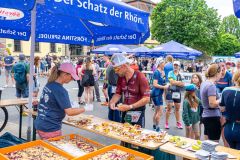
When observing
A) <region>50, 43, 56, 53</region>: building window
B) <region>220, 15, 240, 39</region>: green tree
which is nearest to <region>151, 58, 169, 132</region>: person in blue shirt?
<region>50, 43, 56, 53</region>: building window

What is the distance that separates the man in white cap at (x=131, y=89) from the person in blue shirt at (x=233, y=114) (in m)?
1.13

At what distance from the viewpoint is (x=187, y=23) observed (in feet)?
121

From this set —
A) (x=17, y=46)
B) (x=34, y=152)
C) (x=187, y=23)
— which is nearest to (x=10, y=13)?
(x=34, y=152)

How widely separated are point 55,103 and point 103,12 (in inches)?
51.8

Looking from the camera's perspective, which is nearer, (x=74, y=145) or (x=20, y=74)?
(x=74, y=145)

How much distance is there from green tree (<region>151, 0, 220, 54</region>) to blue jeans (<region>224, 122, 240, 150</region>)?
34.4 metres

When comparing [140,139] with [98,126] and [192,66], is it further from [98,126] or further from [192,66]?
[192,66]

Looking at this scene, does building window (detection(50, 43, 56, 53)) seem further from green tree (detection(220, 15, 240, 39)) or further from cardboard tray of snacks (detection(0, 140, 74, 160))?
green tree (detection(220, 15, 240, 39))

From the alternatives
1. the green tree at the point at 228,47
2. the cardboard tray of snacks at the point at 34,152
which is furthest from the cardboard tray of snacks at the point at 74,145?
the green tree at the point at 228,47

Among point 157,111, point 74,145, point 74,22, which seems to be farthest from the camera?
point 157,111

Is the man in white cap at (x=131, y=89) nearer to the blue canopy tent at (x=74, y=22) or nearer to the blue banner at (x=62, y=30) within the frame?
the blue canopy tent at (x=74, y=22)

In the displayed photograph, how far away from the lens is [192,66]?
33.7 meters

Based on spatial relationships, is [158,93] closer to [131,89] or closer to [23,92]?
[131,89]

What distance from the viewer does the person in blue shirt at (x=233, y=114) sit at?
3574mm
